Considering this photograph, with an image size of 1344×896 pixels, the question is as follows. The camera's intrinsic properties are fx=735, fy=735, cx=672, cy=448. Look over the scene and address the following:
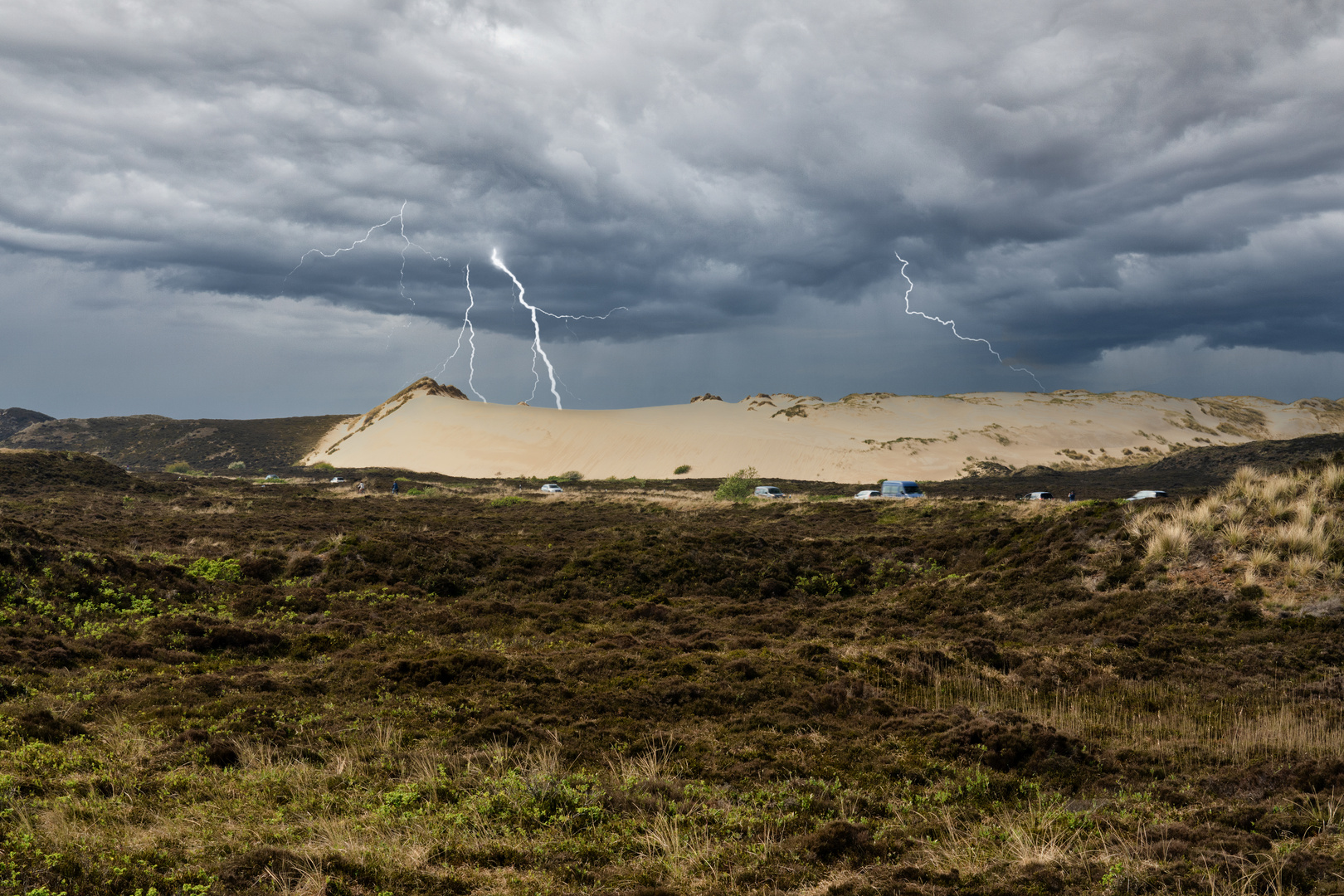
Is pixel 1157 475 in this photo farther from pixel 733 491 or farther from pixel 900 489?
pixel 733 491

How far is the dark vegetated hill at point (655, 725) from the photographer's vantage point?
6.07 metres

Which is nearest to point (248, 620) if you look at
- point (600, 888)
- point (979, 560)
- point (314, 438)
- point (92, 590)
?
point (92, 590)

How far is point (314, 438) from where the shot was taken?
118 m

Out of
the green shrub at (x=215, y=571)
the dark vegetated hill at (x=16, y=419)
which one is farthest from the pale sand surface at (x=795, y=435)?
the green shrub at (x=215, y=571)

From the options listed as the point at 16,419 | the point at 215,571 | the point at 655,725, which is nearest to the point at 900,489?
the point at 215,571

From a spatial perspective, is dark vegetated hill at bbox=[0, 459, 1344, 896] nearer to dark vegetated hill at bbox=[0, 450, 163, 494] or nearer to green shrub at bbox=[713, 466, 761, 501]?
green shrub at bbox=[713, 466, 761, 501]

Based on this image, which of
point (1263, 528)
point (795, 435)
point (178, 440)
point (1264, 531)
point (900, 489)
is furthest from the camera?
point (178, 440)

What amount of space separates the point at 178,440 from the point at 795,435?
317 feet

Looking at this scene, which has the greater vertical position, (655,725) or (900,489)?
(900,489)

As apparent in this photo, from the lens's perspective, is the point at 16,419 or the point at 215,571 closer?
the point at 215,571

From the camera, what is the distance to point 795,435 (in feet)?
303

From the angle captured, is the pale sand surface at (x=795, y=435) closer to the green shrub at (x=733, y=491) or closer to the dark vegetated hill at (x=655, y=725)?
the green shrub at (x=733, y=491)

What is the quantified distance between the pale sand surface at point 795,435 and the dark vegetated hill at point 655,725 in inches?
2425

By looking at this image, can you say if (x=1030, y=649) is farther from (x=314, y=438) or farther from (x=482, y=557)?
(x=314, y=438)
